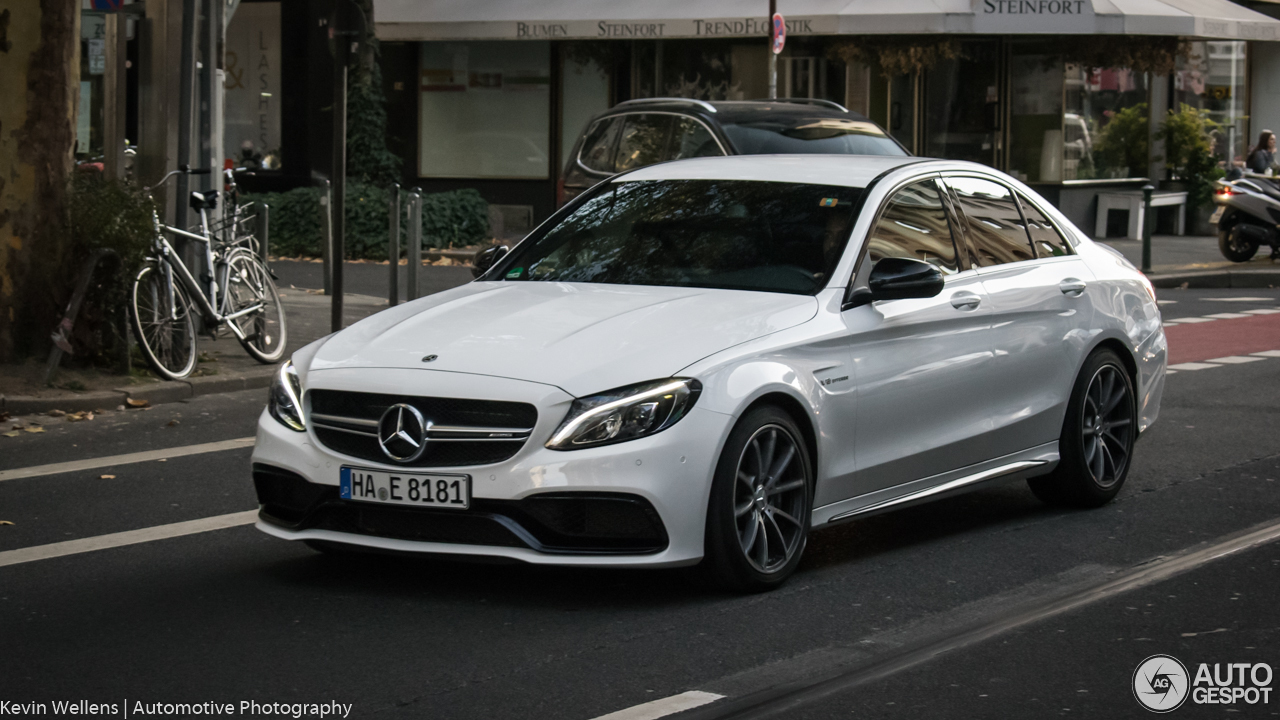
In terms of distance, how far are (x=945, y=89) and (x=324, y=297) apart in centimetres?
1364

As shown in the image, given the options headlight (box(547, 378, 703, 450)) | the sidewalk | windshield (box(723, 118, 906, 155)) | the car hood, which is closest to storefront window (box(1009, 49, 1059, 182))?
windshield (box(723, 118, 906, 155))

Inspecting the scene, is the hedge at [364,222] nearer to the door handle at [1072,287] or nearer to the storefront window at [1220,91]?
the storefront window at [1220,91]

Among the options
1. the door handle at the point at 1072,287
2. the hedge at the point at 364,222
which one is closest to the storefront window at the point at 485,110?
the hedge at the point at 364,222

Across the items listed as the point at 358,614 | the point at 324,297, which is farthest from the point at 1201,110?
the point at 358,614

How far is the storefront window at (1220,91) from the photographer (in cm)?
3209

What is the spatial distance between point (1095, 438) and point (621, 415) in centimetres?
311

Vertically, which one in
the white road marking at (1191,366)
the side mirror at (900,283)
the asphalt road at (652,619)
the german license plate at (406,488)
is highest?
the side mirror at (900,283)

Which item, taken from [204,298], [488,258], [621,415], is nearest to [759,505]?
[621,415]

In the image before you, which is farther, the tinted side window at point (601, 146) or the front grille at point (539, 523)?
the tinted side window at point (601, 146)

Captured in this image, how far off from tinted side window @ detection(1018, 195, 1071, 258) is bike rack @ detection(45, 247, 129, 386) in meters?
6.11

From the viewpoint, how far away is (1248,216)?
2366cm

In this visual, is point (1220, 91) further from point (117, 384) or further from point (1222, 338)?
point (117, 384)

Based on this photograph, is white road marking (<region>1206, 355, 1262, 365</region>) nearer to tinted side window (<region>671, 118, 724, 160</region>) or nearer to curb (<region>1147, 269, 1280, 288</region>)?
tinted side window (<region>671, 118, 724, 160</region>)

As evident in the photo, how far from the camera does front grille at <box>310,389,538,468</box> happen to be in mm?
5550
